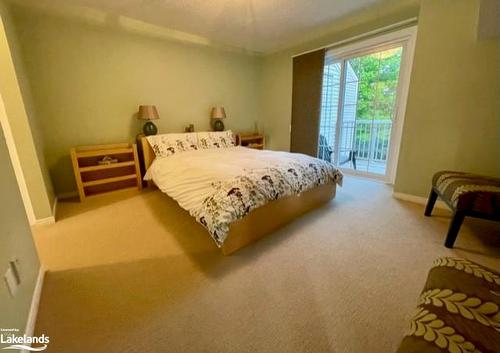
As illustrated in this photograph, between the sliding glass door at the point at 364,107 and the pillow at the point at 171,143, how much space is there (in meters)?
2.35

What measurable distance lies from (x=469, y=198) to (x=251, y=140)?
11.5ft

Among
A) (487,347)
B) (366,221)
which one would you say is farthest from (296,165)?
(487,347)

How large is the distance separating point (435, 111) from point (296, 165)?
1.68 meters

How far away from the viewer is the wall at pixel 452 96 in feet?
6.93

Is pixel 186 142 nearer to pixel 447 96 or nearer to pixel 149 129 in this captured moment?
pixel 149 129

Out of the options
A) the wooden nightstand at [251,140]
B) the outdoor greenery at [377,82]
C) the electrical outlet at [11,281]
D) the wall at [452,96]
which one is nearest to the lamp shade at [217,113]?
the wooden nightstand at [251,140]

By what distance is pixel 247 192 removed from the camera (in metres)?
1.78

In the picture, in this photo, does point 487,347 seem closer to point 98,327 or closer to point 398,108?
point 98,327

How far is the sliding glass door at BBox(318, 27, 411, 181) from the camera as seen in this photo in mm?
3201

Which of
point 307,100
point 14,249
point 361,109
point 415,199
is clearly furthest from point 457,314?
point 307,100

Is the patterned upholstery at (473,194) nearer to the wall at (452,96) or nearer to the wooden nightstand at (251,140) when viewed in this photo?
the wall at (452,96)

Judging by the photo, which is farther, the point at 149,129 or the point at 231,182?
the point at 149,129

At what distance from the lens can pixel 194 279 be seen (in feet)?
4.93

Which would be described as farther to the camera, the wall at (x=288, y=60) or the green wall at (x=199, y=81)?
the wall at (x=288, y=60)
